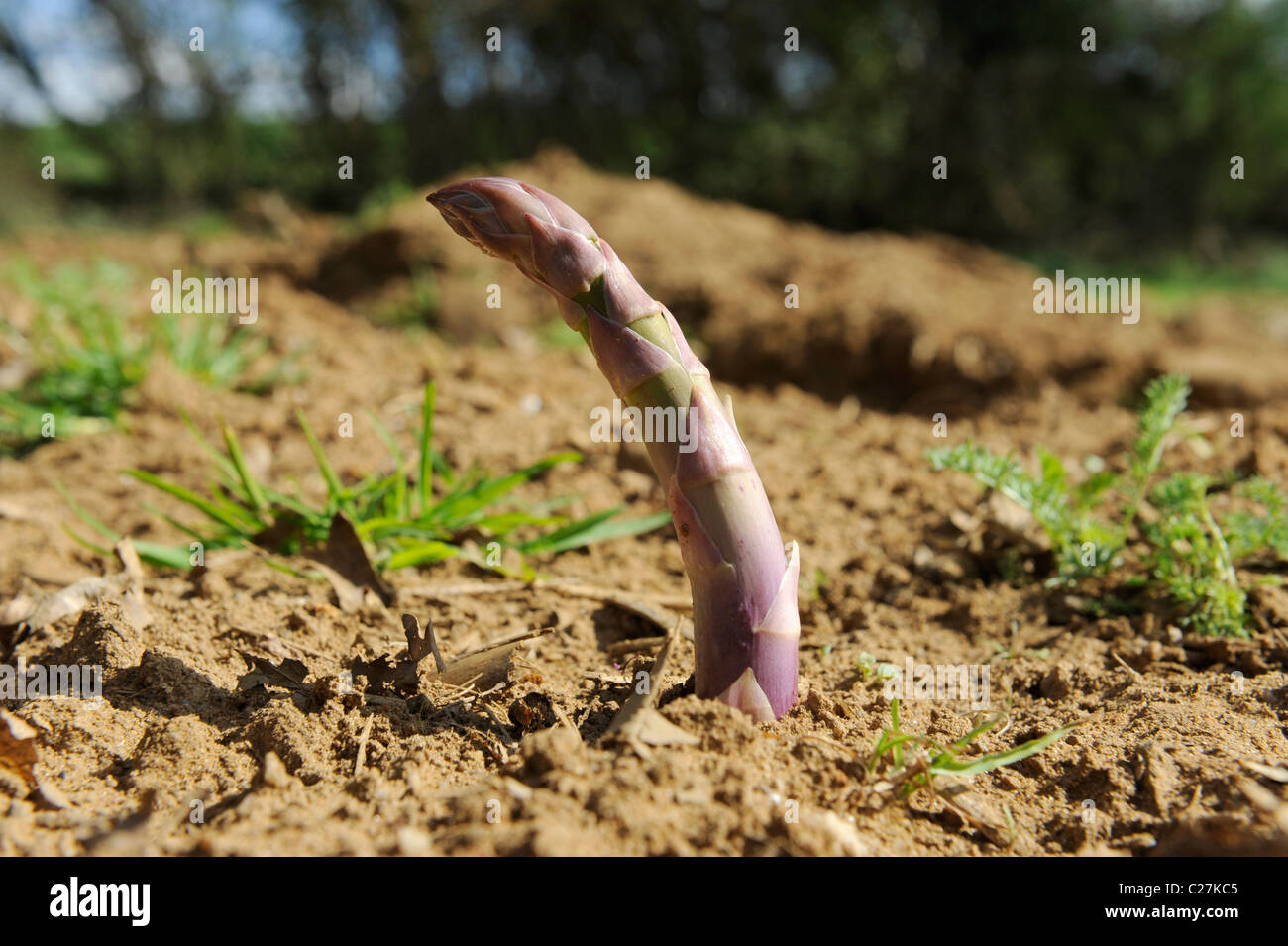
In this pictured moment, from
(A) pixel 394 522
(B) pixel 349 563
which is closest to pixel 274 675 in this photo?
(B) pixel 349 563

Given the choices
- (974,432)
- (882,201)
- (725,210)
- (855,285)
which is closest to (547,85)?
(882,201)

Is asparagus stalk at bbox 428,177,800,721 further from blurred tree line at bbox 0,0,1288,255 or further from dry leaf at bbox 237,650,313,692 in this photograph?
blurred tree line at bbox 0,0,1288,255

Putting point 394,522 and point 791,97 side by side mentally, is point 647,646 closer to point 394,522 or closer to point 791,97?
point 394,522

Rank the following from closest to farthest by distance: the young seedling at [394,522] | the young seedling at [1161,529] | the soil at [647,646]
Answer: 1. the soil at [647,646]
2. the young seedling at [1161,529]
3. the young seedling at [394,522]

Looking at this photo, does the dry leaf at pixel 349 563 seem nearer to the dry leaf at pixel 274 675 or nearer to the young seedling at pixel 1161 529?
the dry leaf at pixel 274 675

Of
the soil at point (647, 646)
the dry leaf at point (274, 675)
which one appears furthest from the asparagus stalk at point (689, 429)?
the dry leaf at point (274, 675)

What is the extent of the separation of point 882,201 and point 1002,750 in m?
13.1

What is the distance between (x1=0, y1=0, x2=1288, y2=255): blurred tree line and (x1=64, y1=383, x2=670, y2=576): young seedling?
11134 millimetres

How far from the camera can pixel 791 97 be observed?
13.6 metres

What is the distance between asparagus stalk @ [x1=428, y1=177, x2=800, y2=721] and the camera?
1.52 m

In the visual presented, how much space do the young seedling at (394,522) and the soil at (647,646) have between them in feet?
0.31

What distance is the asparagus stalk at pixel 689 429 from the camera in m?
1.52

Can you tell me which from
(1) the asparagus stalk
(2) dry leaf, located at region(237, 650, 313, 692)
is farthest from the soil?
(1) the asparagus stalk
